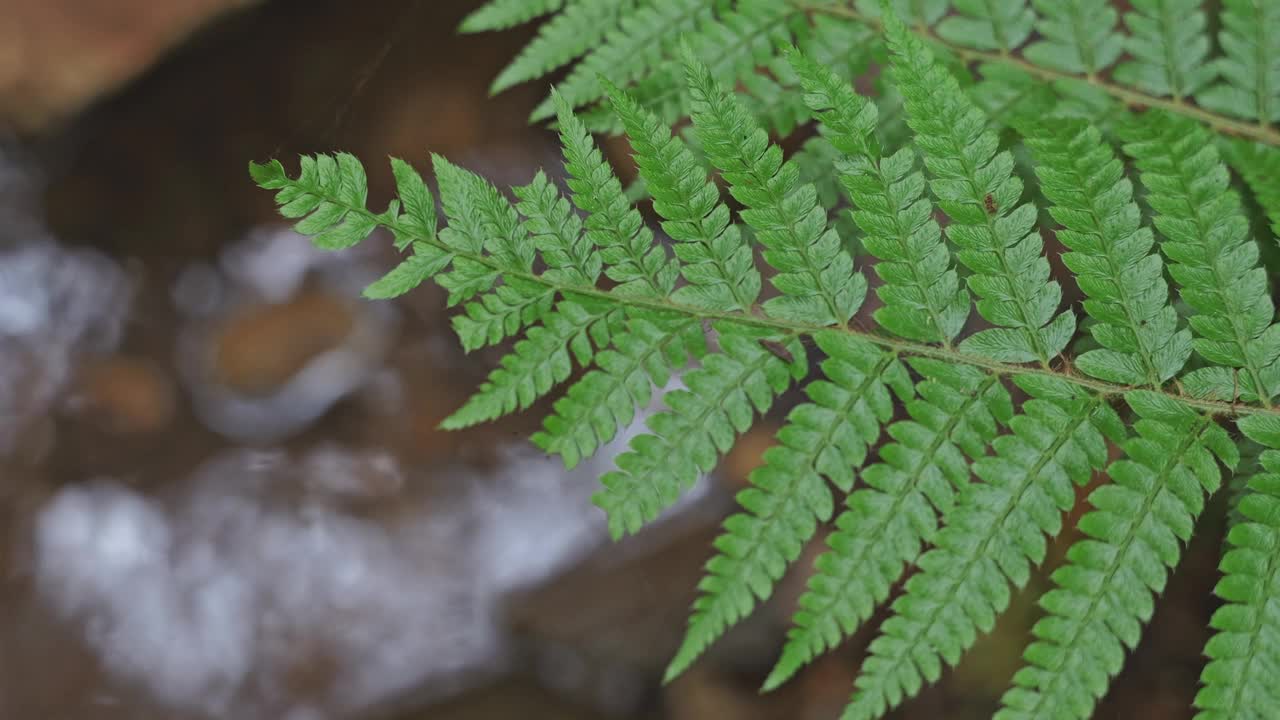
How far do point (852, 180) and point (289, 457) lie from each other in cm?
255

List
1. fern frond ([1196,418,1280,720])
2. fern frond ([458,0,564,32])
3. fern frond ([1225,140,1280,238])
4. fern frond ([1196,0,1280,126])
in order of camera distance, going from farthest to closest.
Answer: fern frond ([458,0,564,32]) → fern frond ([1196,0,1280,126]) → fern frond ([1225,140,1280,238]) → fern frond ([1196,418,1280,720])

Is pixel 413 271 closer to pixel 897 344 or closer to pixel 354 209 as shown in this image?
pixel 354 209

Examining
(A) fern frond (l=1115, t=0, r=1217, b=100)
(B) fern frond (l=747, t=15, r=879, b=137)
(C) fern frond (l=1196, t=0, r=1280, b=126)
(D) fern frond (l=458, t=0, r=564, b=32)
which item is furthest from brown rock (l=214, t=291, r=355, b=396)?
(C) fern frond (l=1196, t=0, r=1280, b=126)

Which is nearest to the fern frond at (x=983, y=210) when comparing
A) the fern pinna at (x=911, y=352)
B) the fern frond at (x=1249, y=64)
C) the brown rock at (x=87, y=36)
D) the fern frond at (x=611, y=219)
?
the fern pinna at (x=911, y=352)

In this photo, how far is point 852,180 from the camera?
3.88 feet

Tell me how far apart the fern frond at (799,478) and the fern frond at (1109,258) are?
28 cm

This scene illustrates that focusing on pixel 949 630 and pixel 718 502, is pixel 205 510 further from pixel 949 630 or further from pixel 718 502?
pixel 949 630

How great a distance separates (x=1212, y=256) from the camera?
1184 millimetres

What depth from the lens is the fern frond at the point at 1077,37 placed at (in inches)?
62.0

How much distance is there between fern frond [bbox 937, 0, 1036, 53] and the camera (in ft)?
5.27

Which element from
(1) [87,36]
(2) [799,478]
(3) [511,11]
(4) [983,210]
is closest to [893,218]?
(4) [983,210]

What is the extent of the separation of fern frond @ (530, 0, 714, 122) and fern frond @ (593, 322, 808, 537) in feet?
1.98

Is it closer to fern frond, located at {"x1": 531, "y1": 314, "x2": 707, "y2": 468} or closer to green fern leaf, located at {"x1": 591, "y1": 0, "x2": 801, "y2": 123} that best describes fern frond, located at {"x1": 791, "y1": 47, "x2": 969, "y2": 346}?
fern frond, located at {"x1": 531, "y1": 314, "x2": 707, "y2": 468}

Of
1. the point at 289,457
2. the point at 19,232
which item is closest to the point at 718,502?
the point at 289,457
